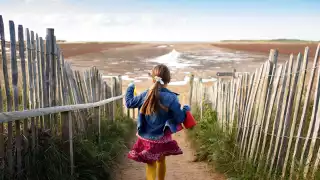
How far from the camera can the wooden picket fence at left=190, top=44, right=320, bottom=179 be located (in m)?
4.03

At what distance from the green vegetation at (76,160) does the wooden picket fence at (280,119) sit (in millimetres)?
2007

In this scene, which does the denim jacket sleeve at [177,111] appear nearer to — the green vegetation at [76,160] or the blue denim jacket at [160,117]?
the blue denim jacket at [160,117]

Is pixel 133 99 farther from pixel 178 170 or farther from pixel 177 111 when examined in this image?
pixel 178 170

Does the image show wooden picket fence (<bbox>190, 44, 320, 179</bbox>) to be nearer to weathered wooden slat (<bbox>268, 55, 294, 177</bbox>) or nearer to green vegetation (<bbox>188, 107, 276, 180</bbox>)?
weathered wooden slat (<bbox>268, 55, 294, 177</bbox>)

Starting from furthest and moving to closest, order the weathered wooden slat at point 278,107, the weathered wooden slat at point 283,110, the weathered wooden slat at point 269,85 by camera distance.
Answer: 1. the weathered wooden slat at point 269,85
2. the weathered wooden slat at point 278,107
3. the weathered wooden slat at point 283,110

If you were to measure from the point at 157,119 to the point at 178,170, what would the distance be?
8.63 feet

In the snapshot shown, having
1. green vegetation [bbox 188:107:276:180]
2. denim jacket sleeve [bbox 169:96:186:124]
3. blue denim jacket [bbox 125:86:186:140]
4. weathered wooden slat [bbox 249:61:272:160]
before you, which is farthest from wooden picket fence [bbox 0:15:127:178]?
weathered wooden slat [bbox 249:61:272:160]

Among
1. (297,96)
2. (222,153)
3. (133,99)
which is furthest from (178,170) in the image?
(297,96)

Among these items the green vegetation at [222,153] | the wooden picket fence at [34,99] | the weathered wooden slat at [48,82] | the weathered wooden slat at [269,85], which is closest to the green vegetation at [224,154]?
the green vegetation at [222,153]

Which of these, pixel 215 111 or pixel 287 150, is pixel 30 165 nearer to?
pixel 287 150

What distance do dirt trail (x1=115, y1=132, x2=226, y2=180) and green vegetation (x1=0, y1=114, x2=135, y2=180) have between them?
29cm

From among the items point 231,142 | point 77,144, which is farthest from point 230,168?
point 77,144

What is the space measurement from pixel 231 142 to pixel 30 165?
3476 mm

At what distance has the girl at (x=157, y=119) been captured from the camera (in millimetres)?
4180
